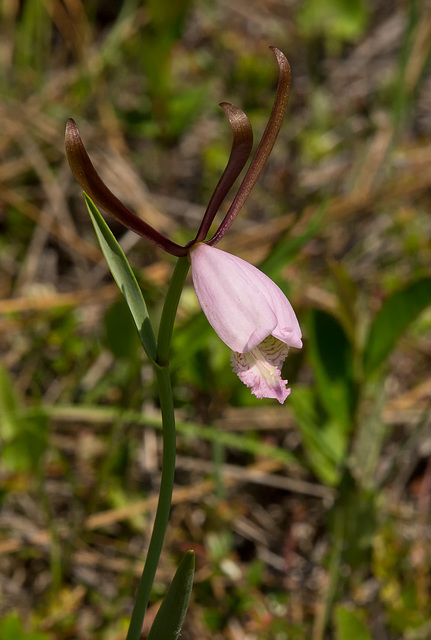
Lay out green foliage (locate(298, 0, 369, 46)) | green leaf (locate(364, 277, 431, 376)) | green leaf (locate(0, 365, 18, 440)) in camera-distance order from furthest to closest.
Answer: green foliage (locate(298, 0, 369, 46)) → green leaf (locate(0, 365, 18, 440)) → green leaf (locate(364, 277, 431, 376))

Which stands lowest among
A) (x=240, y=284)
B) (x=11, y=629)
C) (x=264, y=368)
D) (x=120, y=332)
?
(x=11, y=629)

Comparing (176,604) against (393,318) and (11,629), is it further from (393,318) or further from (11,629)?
(393,318)

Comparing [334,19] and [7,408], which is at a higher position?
[334,19]

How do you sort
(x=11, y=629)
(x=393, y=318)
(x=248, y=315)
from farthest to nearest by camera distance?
(x=393, y=318) → (x=11, y=629) → (x=248, y=315)

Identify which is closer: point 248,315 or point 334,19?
point 248,315

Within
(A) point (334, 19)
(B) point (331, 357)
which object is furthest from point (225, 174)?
(A) point (334, 19)

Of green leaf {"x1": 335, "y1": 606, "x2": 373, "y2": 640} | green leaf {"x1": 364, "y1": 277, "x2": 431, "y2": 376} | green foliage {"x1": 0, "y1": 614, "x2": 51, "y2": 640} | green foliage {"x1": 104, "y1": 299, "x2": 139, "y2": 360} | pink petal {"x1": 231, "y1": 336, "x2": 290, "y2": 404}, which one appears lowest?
green foliage {"x1": 0, "y1": 614, "x2": 51, "y2": 640}

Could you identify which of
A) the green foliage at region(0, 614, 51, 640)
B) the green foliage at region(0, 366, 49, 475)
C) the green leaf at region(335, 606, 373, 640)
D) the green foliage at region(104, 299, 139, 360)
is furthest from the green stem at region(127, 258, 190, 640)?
the green foliage at region(104, 299, 139, 360)

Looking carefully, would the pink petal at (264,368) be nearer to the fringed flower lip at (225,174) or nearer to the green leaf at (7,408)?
the fringed flower lip at (225,174)

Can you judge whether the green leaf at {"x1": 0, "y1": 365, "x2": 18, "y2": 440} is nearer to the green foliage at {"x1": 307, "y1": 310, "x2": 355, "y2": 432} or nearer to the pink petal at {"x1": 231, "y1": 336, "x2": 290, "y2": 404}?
the green foliage at {"x1": 307, "y1": 310, "x2": 355, "y2": 432}
